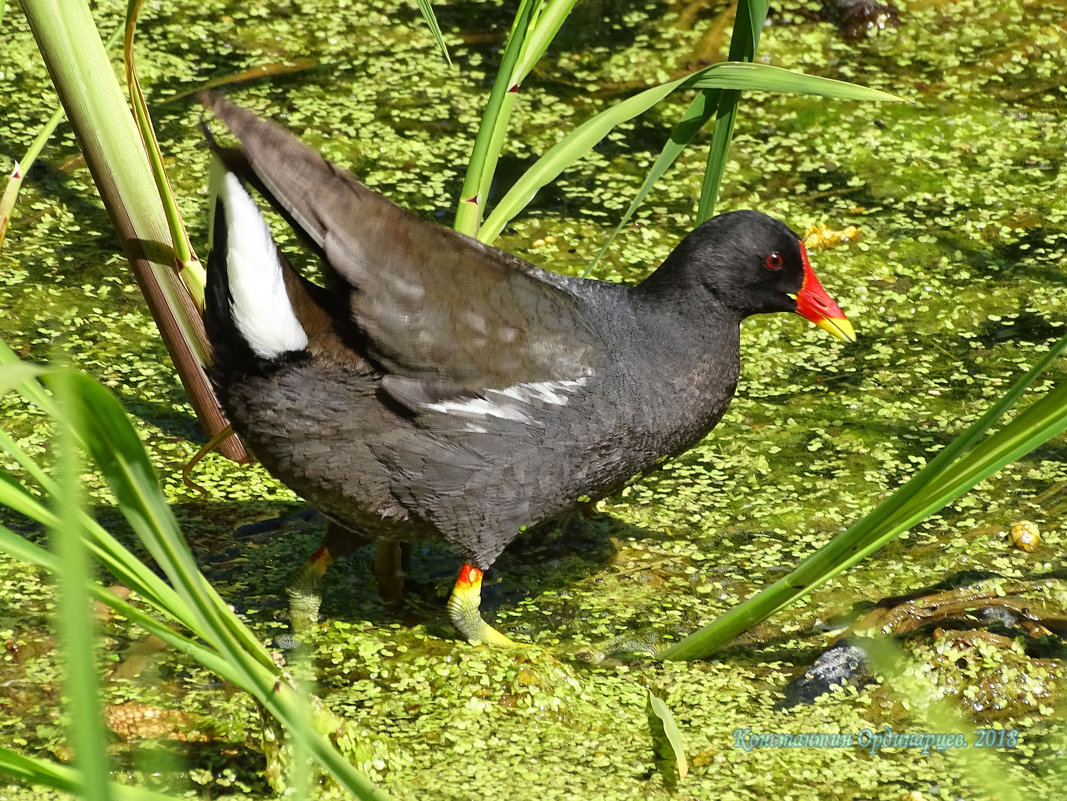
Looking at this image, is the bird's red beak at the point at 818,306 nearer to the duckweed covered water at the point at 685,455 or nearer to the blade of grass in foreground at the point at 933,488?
the duckweed covered water at the point at 685,455

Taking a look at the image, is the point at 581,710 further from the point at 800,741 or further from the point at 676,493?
the point at 676,493

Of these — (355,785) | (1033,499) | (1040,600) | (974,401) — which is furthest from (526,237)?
(355,785)

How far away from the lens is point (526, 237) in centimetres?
412

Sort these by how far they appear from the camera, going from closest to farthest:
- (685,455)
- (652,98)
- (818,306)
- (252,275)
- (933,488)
Result: 1. (933,488)
2. (252,275)
3. (652,98)
4. (818,306)
5. (685,455)

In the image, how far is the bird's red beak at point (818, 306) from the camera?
2.96 metres

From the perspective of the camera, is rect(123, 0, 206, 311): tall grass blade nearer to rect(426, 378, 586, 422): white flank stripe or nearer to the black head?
rect(426, 378, 586, 422): white flank stripe

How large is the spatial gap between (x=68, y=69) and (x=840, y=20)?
351cm

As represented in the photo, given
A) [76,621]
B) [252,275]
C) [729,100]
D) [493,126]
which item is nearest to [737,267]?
[729,100]

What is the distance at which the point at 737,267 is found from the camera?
9.37 feet

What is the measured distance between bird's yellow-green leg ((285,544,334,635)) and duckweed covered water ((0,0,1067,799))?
78mm

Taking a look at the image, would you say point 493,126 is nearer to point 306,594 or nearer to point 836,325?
point 836,325

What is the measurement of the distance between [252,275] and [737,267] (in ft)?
3.69

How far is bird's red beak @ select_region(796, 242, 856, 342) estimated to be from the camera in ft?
9.71

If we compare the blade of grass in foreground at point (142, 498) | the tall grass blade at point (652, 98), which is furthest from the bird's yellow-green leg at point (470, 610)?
the blade of grass in foreground at point (142, 498)
